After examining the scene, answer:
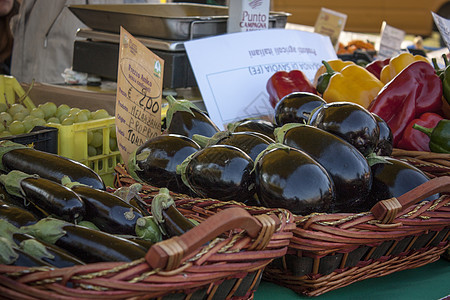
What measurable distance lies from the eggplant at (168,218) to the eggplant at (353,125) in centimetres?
Answer: 45

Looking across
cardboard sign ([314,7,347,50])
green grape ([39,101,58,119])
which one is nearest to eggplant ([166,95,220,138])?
green grape ([39,101,58,119])

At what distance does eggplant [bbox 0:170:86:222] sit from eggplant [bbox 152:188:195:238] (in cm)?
13

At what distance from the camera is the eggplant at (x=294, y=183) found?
3.16ft

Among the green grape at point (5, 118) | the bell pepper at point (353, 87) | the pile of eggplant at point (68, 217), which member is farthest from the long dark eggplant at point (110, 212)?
the bell pepper at point (353, 87)

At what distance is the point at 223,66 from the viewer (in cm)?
189

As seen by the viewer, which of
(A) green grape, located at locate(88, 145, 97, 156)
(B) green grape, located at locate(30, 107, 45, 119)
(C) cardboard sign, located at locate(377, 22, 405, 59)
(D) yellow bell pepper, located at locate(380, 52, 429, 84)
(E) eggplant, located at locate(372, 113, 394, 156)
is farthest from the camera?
(C) cardboard sign, located at locate(377, 22, 405, 59)

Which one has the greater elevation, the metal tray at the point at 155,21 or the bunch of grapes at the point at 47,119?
the metal tray at the point at 155,21

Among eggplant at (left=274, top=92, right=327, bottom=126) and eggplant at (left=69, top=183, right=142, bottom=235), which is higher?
eggplant at (left=274, top=92, right=327, bottom=126)

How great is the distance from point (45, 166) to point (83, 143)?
38cm

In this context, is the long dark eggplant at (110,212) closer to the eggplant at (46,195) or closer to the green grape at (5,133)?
the eggplant at (46,195)

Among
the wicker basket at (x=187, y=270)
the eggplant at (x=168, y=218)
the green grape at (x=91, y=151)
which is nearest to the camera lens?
the wicker basket at (x=187, y=270)

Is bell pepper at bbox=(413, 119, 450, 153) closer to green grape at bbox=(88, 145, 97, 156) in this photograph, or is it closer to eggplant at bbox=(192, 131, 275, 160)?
eggplant at bbox=(192, 131, 275, 160)

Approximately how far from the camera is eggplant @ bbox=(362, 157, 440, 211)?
1.11 metres

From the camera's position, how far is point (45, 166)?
103cm
